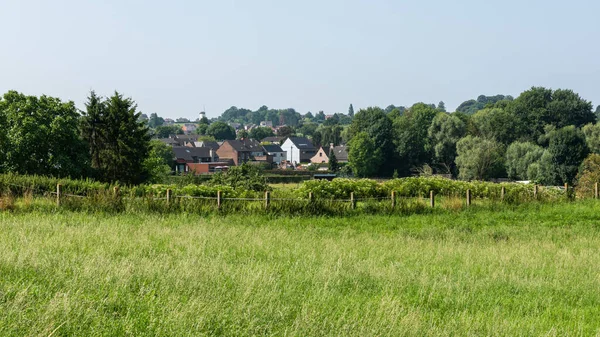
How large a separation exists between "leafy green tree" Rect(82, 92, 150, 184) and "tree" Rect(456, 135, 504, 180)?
42785mm

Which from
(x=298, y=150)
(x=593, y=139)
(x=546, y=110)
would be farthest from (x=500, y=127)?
(x=298, y=150)

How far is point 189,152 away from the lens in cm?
12519

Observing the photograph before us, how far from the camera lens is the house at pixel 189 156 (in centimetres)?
11188

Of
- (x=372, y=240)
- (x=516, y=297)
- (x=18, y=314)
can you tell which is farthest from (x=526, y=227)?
(x=18, y=314)

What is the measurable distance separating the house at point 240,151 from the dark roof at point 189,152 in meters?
3.47

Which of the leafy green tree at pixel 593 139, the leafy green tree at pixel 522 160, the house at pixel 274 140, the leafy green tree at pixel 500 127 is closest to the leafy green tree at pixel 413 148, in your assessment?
the leafy green tree at pixel 500 127

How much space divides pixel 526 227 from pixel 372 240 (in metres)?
7.58

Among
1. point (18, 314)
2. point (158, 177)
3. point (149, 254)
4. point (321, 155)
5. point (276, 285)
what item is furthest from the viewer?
point (321, 155)

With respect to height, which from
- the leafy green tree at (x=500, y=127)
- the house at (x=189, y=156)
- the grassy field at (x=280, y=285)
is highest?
the leafy green tree at (x=500, y=127)

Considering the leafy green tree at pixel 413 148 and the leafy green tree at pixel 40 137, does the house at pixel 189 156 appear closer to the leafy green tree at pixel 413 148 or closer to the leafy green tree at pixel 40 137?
the leafy green tree at pixel 413 148

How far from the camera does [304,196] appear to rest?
2591cm

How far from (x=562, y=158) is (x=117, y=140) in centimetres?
4779

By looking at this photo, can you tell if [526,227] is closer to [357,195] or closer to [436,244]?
[436,244]

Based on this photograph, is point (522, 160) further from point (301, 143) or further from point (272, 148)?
point (301, 143)
